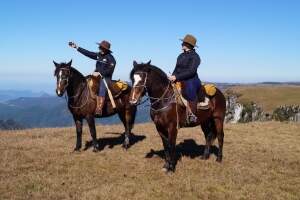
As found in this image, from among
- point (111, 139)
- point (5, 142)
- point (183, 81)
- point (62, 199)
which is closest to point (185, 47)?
point (183, 81)

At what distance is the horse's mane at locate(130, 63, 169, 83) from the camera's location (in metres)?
12.5

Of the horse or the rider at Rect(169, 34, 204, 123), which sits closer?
the rider at Rect(169, 34, 204, 123)

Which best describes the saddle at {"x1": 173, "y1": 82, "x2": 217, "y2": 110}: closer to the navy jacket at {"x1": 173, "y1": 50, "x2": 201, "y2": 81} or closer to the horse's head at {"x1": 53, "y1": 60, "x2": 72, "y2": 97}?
the navy jacket at {"x1": 173, "y1": 50, "x2": 201, "y2": 81}

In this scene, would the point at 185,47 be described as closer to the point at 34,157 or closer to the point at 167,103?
the point at 167,103

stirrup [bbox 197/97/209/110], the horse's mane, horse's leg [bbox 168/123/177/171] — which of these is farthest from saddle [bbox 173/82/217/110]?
horse's leg [bbox 168/123/177/171]

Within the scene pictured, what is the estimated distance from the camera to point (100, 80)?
1641 cm

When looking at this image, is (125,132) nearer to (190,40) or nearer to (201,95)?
(201,95)

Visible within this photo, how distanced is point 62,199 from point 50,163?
399cm

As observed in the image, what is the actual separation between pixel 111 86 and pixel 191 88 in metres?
4.26

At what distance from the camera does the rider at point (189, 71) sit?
43.0 feet

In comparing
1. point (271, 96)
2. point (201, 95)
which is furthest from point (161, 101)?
point (271, 96)

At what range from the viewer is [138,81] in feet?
40.4

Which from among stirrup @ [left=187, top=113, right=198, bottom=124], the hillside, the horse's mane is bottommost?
the hillside

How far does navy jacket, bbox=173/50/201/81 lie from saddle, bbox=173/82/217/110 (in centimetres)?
35
